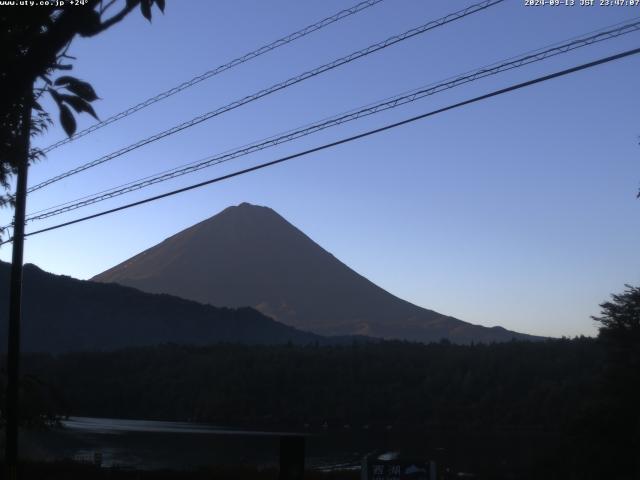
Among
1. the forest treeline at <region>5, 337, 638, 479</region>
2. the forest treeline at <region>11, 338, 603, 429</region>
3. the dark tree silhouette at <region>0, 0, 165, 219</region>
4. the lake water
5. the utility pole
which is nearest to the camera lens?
the dark tree silhouette at <region>0, 0, 165, 219</region>

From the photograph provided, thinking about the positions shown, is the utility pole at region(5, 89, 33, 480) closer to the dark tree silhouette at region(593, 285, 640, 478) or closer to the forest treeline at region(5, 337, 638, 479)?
the dark tree silhouette at region(593, 285, 640, 478)

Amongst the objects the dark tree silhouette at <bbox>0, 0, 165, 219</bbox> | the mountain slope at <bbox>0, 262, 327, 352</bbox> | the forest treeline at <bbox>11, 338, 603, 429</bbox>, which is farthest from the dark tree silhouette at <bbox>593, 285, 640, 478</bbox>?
the mountain slope at <bbox>0, 262, 327, 352</bbox>

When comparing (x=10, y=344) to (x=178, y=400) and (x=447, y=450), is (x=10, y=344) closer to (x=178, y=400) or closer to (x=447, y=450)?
(x=447, y=450)

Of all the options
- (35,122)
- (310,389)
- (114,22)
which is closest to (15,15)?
(114,22)

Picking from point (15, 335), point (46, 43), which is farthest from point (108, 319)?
point (46, 43)

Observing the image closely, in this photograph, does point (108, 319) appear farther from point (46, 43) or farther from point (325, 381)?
point (46, 43)

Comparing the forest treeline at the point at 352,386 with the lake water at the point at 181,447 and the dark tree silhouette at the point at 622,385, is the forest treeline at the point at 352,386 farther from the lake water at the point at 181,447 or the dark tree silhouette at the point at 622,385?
the dark tree silhouette at the point at 622,385
